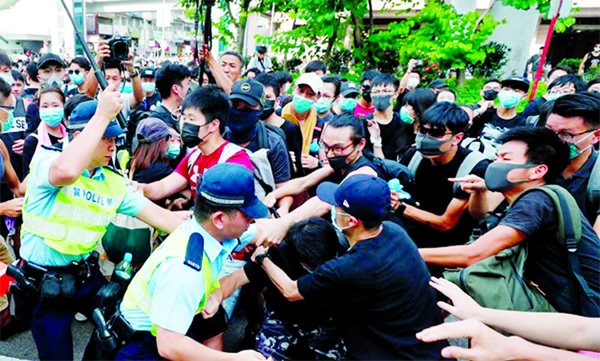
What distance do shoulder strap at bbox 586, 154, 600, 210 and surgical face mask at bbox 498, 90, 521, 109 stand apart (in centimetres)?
221

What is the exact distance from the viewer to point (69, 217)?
83.1 inches

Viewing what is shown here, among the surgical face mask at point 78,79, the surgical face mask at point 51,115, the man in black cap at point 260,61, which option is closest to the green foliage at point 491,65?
the man in black cap at point 260,61

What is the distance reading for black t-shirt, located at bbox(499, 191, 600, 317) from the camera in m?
1.90

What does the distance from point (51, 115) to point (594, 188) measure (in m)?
4.60

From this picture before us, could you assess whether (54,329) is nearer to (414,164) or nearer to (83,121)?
(83,121)

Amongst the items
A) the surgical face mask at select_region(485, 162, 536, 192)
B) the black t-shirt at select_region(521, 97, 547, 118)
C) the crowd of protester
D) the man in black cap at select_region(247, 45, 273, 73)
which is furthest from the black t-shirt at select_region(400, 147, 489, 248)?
the man in black cap at select_region(247, 45, 273, 73)

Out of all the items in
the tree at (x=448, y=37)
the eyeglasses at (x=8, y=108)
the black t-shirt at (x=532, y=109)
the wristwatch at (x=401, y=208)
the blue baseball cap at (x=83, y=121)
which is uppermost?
the tree at (x=448, y=37)

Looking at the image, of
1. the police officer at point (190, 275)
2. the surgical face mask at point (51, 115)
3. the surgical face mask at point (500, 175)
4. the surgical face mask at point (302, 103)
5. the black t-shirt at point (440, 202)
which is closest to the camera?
the police officer at point (190, 275)

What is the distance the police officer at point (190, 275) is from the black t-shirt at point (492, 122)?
415 cm

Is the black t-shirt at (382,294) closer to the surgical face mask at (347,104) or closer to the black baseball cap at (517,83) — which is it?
the surgical face mask at (347,104)

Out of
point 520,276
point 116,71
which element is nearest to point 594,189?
point 520,276

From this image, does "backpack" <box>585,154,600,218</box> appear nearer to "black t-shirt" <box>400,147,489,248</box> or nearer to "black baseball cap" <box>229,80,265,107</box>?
"black t-shirt" <box>400,147,489,248</box>

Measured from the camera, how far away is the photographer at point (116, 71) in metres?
3.44

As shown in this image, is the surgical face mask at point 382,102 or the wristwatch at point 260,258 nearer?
the wristwatch at point 260,258
